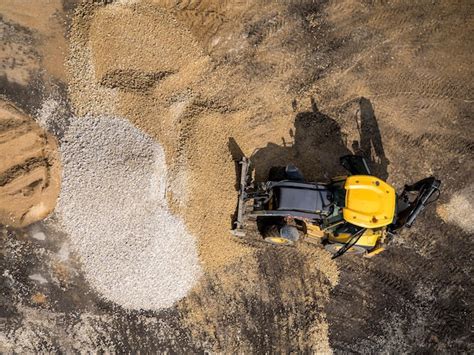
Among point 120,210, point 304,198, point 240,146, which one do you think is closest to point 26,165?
point 120,210

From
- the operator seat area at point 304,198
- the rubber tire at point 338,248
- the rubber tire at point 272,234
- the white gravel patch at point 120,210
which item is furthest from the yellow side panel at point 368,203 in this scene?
the white gravel patch at point 120,210

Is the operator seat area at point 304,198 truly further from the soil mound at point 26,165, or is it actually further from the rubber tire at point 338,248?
the soil mound at point 26,165

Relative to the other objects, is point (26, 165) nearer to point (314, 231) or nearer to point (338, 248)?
point (314, 231)

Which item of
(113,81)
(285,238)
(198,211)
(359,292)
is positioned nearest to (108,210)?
(198,211)

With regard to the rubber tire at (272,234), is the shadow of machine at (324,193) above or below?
above

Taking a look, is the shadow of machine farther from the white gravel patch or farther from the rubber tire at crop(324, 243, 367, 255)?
the white gravel patch

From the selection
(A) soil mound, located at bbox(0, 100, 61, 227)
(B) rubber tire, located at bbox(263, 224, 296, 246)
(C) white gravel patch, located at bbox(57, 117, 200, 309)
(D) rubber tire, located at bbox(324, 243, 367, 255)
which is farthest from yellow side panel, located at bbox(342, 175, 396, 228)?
(A) soil mound, located at bbox(0, 100, 61, 227)
